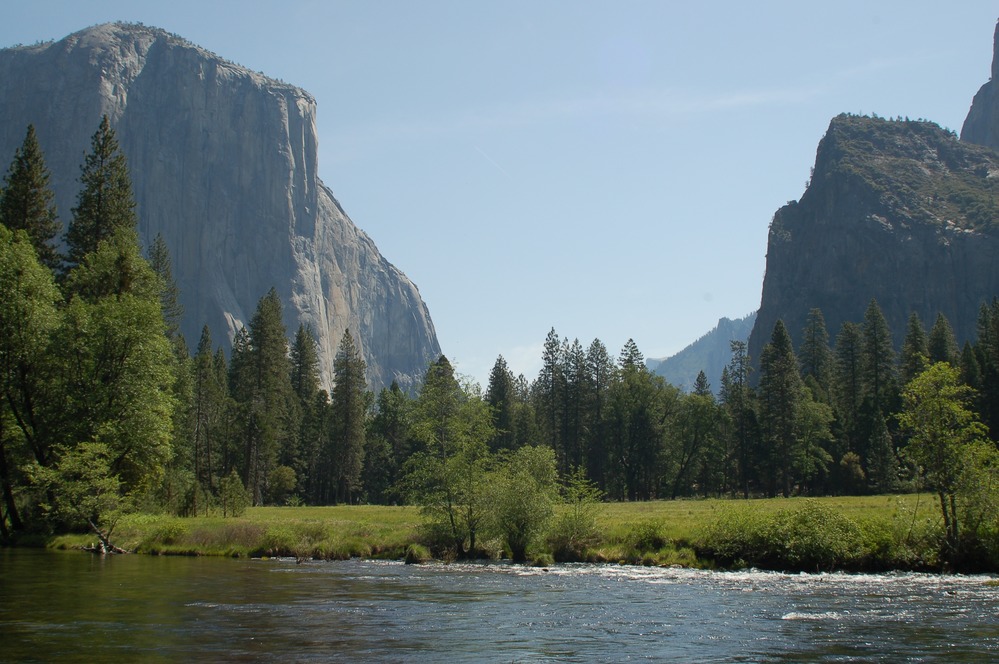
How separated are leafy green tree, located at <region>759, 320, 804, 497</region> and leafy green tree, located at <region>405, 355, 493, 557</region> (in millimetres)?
45407

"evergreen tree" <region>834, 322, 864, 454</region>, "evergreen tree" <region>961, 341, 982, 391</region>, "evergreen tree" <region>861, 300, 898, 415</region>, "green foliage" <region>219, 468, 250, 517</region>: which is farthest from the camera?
"evergreen tree" <region>834, 322, 864, 454</region>

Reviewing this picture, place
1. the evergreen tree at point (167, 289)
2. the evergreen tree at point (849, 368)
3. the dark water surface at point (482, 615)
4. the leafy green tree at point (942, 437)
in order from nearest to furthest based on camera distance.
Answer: the dark water surface at point (482, 615) < the leafy green tree at point (942, 437) < the evergreen tree at point (167, 289) < the evergreen tree at point (849, 368)

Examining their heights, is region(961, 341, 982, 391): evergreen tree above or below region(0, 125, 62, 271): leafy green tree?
below

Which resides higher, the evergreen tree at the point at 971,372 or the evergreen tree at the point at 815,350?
the evergreen tree at the point at 815,350

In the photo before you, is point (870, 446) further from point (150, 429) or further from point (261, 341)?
point (150, 429)

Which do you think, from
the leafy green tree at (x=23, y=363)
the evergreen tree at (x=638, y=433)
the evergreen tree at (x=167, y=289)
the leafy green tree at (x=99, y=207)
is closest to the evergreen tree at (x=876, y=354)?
the evergreen tree at (x=638, y=433)

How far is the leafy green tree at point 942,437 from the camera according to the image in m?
29.4

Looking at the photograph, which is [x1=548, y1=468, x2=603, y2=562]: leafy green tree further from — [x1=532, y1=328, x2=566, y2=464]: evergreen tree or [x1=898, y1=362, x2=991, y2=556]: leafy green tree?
[x1=532, y1=328, x2=566, y2=464]: evergreen tree

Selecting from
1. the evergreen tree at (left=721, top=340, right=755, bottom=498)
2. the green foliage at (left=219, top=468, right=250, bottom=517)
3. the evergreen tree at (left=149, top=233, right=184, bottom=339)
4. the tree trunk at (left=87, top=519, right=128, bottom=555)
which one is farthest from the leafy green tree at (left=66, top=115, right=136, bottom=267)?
the evergreen tree at (left=721, top=340, right=755, bottom=498)

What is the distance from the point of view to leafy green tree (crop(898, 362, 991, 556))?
96.4 feet

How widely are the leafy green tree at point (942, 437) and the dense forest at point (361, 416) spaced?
8 cm

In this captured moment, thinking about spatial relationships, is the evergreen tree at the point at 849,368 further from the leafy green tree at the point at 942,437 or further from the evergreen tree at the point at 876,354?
the leafy green tree at the point at 942,437

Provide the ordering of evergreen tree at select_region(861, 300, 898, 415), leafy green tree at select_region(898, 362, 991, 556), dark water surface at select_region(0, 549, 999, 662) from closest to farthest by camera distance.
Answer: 1. dark water surface at select_region(0, 549, 999, 662)
2. leafy green tree at select_region(898, 362, 991, 556)
3. evergreen tree at select_region(861, 300, 898, 415)

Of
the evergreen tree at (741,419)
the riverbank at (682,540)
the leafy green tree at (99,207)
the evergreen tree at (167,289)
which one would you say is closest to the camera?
the riverbank at (682,540)
